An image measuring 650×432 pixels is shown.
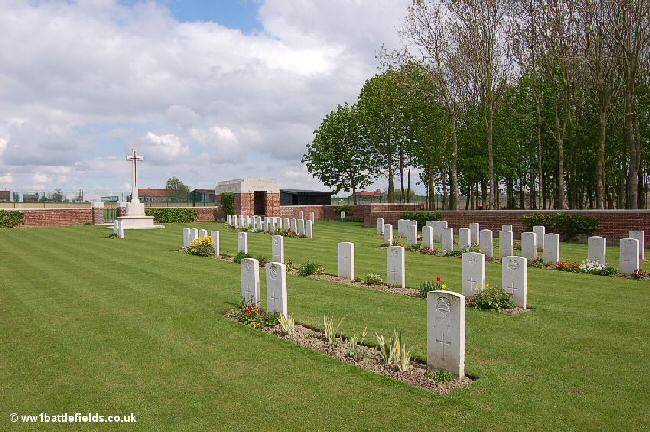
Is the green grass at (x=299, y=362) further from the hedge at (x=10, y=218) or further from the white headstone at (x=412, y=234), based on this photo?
the hedge at (x=10, y=218)

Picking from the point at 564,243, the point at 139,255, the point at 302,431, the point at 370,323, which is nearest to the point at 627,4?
the point at 564,243

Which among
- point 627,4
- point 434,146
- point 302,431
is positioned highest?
point 627,4

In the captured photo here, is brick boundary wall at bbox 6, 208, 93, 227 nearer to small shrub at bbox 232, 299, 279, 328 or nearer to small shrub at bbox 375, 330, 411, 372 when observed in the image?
small shrub at bbox 232, 299, 279, 328

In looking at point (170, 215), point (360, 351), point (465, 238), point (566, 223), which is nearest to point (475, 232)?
point (465, 238)

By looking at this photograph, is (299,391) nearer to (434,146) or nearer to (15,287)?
(15,287)

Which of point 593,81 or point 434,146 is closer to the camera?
point 593,81

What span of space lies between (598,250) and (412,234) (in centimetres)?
781

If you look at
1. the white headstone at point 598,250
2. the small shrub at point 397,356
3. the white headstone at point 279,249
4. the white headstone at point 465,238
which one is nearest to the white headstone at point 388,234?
the white headstone at point 465,238

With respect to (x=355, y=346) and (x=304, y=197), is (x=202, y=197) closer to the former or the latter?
(x=304, y=197)

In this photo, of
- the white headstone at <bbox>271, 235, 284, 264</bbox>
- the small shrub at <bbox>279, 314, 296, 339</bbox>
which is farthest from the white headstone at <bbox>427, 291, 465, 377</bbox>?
the white headstone at <bbox>271, 235, 284, 264</bbox>

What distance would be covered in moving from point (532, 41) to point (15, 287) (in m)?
26.0

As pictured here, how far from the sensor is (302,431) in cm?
438

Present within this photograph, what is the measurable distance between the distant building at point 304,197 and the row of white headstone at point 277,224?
1558 cm

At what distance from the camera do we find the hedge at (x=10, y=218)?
31250 millimetres
